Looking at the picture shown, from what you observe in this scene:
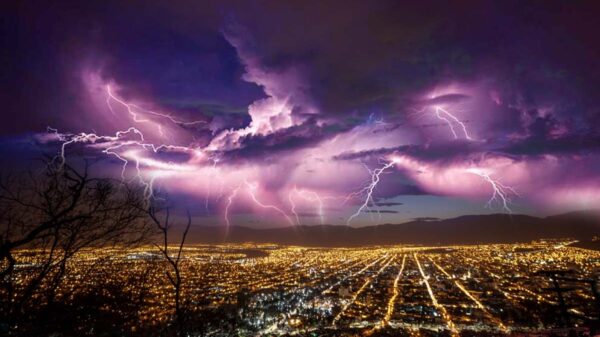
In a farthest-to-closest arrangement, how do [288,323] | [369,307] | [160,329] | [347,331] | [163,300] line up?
1. [163,300]
2. [369,307]
3. [288,323]
4. [160,329]
5. [347,331]

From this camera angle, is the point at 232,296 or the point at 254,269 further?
the point at 254,269

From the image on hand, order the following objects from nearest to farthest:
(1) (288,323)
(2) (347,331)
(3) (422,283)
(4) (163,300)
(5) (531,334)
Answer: (5) (531,334)
(2) (347,331)
(1) (288,323)
(4) (163,300)
(3) (422,283)

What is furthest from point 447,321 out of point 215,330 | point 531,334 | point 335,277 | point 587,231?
point 587,231

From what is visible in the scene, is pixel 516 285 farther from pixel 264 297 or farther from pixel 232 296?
pixel 232 296

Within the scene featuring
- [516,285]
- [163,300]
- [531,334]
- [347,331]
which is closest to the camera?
[531,334]

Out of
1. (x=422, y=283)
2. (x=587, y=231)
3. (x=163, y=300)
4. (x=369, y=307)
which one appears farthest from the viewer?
(x=587, y=231)

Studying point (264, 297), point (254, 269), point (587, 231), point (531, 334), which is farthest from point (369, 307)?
point (587, 231)

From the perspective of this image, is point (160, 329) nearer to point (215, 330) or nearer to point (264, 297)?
point (215, 330)

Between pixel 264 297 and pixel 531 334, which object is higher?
pixel 531 334

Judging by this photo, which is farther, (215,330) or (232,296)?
(232,296)
